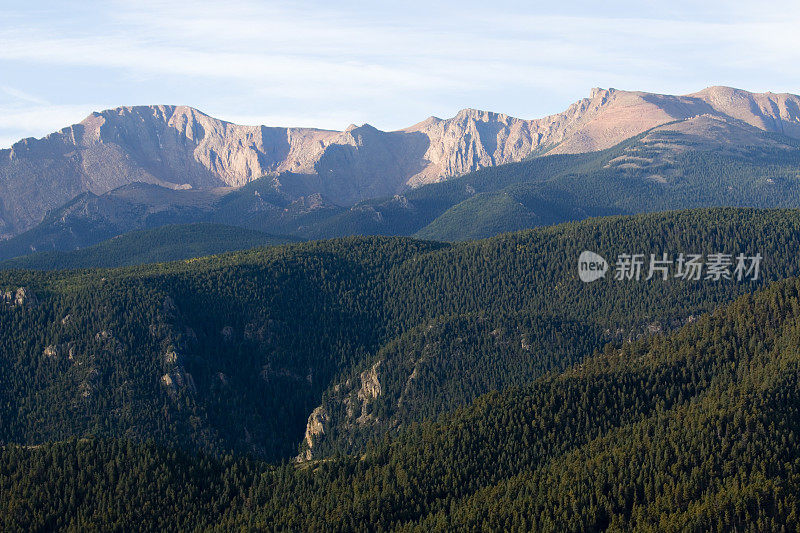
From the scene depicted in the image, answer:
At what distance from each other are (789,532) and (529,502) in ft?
158

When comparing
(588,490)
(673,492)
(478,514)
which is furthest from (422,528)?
(673,492)

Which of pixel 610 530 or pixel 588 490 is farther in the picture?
pixel 588 490

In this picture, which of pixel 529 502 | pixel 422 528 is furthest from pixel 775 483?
pixel 422 528

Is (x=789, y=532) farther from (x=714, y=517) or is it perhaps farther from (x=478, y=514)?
(x=478, y=514)

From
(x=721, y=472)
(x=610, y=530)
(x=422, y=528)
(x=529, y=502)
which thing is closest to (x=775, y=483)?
(x=721, y=472)

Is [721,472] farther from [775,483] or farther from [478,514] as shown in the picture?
[478,514]

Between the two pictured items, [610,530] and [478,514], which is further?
[478,514]

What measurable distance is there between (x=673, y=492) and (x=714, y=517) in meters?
10.6

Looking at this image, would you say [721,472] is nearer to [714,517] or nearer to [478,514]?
[714,517]

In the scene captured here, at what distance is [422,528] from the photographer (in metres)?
200

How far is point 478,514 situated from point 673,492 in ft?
124

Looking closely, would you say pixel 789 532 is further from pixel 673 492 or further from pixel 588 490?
pixel 588 490

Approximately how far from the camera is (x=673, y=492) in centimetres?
19288

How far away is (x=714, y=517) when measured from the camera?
184 metres
